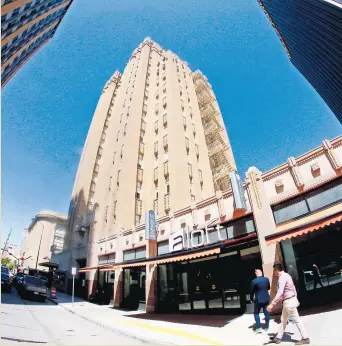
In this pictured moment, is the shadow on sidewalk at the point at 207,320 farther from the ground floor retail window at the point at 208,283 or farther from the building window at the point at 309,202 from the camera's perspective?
the building window at the point at 309,202

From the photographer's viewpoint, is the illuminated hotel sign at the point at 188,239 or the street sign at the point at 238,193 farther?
the illuminated hotel sign at the point at 188,239

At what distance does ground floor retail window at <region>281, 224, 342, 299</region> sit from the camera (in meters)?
Result: 10.2

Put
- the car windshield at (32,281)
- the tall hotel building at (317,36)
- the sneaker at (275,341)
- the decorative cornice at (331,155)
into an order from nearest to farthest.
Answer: the sneaker at (275,341), the decorative cornice at (331,155), the car windshield at (32,281), the tall hotel building at (317,36)

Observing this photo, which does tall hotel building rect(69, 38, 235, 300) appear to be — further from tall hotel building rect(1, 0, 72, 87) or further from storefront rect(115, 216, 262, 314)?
tall hotel building rect(1, 0, 72, 87)

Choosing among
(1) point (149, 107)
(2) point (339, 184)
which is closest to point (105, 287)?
(2) point (339, 184)

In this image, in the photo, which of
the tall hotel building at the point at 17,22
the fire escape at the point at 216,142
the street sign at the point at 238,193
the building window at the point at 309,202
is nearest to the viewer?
the building window at the point at 309,202

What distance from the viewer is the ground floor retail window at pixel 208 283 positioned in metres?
11.9

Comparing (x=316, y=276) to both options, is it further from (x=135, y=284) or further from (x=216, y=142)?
(x=216, y=142)

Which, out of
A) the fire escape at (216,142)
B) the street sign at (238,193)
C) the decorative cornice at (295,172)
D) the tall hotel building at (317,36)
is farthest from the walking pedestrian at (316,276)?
the fire escape at (216,142)

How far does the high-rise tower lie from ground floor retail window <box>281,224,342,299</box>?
1561 centimetres

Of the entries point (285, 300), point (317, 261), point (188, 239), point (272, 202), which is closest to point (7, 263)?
point (188, 239)

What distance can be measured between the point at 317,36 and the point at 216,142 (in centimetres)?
1846

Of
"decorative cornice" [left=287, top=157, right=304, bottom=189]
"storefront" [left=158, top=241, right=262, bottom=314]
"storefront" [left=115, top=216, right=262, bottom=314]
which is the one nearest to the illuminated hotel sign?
"storefront" [left=115, top=216, right=262, bottom=314]

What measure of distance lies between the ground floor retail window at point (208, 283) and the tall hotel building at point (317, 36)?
2275 cm
